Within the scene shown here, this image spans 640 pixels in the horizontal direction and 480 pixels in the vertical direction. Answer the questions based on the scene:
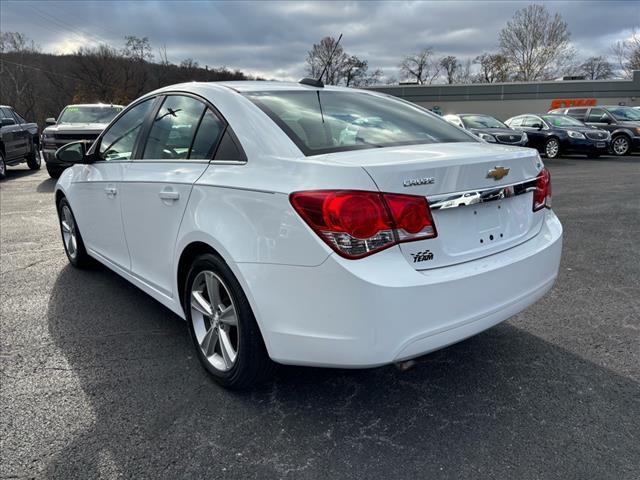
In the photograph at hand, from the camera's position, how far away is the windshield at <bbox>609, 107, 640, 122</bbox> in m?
18.1

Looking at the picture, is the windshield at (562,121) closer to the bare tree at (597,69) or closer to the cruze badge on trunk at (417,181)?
the cruze badge on trunk at (417,181)

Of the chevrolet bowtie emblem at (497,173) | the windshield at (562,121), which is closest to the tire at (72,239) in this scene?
the chevrolet bowtie emblem at (497,173)

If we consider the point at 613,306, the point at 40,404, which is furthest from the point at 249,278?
the point at 613,306

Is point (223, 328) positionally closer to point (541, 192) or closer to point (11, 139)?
point (541, 192)

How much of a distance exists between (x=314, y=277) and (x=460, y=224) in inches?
28.8

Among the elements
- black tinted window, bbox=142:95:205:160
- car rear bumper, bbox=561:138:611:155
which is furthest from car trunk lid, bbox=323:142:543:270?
car rear bumper, bbox=561:138:611:155

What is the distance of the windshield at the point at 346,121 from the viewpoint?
2602 mm

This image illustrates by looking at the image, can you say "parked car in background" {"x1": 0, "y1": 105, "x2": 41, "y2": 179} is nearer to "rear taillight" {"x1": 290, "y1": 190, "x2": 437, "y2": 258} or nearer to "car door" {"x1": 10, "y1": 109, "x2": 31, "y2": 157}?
"car door" {"x1": 10, "y1": 109, "x2": 31, "y2": 157}

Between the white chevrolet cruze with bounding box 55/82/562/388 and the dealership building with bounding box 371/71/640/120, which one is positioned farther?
the dealership building with bounding box 371/71/640/120

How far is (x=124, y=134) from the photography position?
3.91 metres

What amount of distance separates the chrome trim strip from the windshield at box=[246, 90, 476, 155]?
52cm

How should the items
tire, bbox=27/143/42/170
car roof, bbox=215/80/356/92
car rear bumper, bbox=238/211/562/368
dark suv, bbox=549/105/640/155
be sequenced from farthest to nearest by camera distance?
1. dark suv, bbox=549/105/640/155
2. tire, bbox=27/143/42/170
3. car roof, bbox=215/80/356/92
4. car rear bumper, bbox=238/211/562/368

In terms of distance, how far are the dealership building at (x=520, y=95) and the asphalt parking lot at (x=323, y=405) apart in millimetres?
33908

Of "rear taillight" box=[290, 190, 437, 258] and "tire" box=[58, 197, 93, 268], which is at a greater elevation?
"rear taillight" box=[290, 190, 437, 258]
